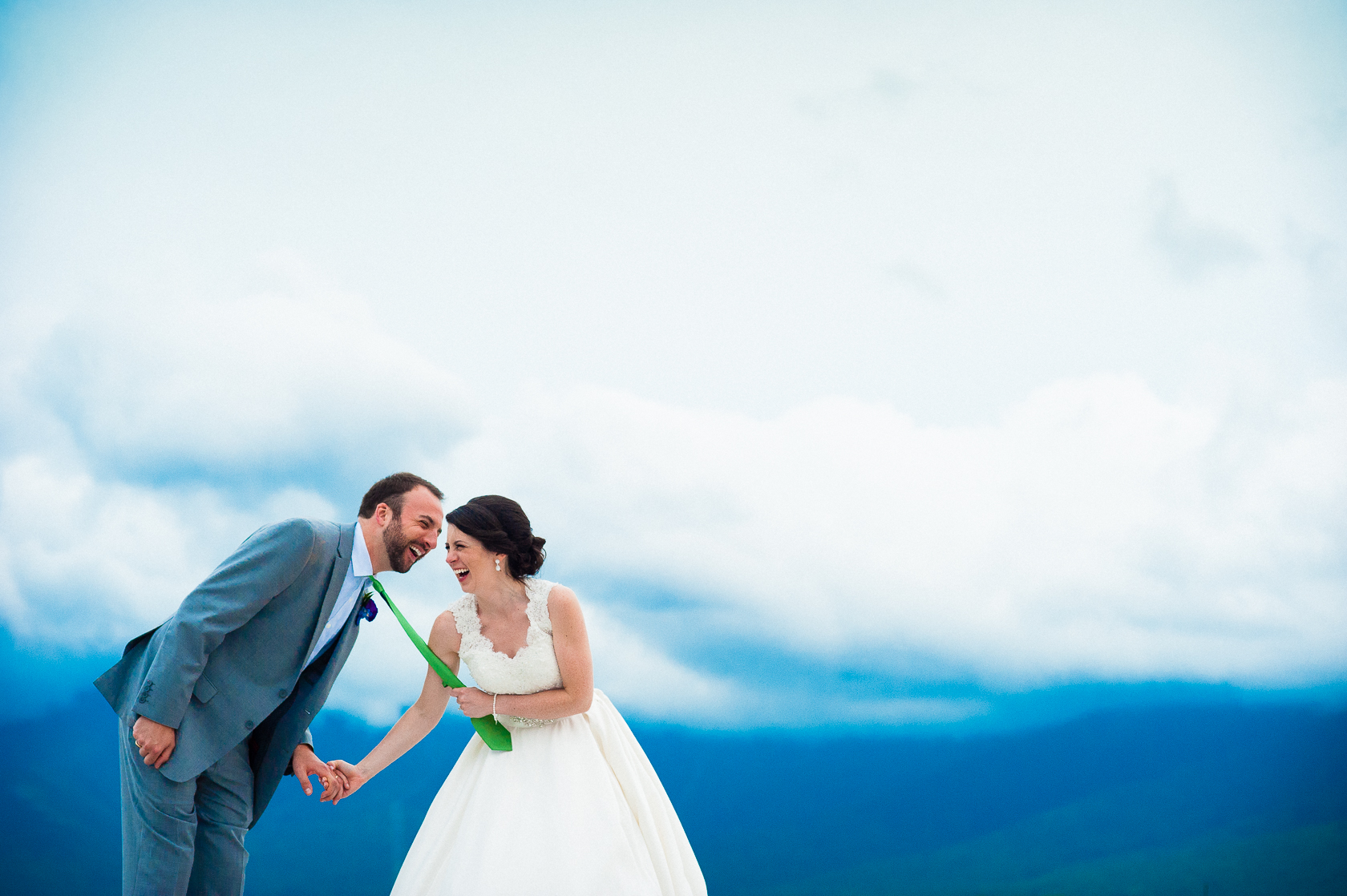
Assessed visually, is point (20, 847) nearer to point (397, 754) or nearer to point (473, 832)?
point (397, 754)

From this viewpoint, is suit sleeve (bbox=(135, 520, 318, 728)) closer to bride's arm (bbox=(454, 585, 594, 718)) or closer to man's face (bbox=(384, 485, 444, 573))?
man's face (bbox=(384, 485, 444, 573))

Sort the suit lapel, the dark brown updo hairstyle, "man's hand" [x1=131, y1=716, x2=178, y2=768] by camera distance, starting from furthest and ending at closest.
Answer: the dark brown updo hairstyle
the suit lapel
"man's hand" [x1=131, y1=716, x2=178, y2=768]

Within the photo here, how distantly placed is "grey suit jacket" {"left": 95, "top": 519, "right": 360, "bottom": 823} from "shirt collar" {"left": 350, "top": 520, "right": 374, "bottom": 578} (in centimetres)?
2

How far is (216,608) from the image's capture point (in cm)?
215

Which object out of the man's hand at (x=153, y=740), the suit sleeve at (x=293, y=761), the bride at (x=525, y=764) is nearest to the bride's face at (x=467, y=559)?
the bride at (x=525, y=764)

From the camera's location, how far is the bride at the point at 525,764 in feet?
A: 7.17

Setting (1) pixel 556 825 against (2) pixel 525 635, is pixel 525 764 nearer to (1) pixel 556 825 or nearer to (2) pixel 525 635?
(1) pixel 556 825

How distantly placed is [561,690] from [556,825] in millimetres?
321

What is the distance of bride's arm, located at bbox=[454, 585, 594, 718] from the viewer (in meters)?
2.37

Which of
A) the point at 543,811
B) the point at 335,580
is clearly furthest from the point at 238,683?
the point at 543,811

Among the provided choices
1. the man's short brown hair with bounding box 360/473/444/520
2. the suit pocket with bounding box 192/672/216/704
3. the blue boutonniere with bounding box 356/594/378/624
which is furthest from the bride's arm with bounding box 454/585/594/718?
the suit pocket with bounding box 192/672/216/704

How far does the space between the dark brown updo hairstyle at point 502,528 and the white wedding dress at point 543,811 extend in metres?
0.07

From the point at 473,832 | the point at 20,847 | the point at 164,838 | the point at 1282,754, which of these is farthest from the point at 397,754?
the point at 1282,754

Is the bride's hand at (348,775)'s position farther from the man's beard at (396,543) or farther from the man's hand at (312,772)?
the man's beard at (396,543)
